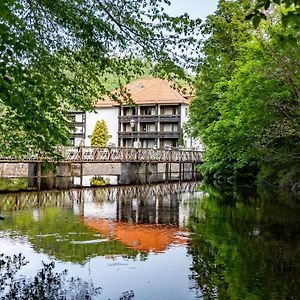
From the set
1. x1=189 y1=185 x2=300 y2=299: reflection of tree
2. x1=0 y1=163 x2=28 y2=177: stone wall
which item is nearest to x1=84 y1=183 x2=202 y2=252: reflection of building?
x1=189 y1=185 x2=300 y2=299: reflection of tree

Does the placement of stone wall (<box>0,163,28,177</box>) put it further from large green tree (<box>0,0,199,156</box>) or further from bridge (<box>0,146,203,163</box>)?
large green tree (<box>0,0,199,156</box>)

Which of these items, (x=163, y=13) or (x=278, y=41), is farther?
(x=163, y=13)

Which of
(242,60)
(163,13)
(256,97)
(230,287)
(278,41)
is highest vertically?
(242,60)

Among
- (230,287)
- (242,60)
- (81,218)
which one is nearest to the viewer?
(230,287)

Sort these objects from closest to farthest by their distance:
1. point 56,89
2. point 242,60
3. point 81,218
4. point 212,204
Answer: point 56,89 → point 81,218 → point 212,204 → point 242,60

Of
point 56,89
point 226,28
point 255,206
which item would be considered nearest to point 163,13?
point 226,28

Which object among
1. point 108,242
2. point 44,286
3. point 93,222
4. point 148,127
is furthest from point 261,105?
point 148,127

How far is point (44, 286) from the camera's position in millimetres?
8328

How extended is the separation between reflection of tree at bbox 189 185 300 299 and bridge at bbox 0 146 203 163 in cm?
1530

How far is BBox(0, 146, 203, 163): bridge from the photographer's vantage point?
35.4 m

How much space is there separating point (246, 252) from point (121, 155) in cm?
2933

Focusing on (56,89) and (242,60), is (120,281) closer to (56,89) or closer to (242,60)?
(56,89)

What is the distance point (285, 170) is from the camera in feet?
104

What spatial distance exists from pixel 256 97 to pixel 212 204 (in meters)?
6.48
